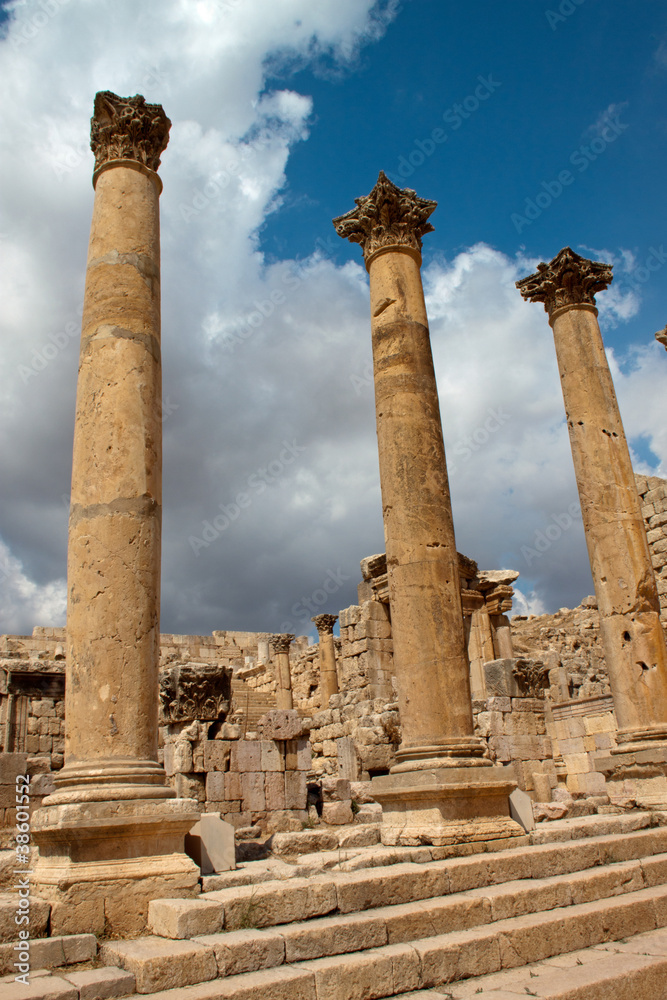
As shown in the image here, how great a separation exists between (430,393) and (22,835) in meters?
6.56

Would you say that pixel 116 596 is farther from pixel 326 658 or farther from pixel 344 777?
pixel 326 658

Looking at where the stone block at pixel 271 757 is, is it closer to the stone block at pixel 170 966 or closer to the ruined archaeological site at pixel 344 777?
the ruined archaeological site at pixel 344 777

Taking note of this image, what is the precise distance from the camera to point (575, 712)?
21641 millimetres

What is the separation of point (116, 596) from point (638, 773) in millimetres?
8285

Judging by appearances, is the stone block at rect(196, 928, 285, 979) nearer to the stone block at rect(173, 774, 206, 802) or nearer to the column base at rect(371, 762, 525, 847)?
the column base at rect(371, 762, 525, 847)

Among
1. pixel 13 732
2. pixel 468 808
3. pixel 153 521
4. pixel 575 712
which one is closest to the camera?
pixel 153 521

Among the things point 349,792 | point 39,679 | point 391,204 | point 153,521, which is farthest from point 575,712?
point 153,521

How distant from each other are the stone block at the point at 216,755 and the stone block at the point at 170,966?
8.74 m

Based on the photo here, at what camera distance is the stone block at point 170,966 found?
4.20 metres

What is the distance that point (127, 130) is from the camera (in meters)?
8.38

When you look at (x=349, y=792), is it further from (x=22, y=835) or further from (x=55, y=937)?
(x=55, y=937)

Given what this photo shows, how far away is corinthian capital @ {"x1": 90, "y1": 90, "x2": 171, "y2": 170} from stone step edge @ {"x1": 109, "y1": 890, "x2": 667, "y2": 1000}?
25.5ft

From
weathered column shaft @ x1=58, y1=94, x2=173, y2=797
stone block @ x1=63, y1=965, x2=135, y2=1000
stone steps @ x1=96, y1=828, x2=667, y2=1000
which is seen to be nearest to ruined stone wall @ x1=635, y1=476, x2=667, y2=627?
stone steps @ x1=96, y1=828, x2=667, y2=1000

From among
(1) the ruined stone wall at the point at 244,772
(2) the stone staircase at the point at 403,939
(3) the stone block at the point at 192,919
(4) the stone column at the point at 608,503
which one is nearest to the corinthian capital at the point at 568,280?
(4) the stone column at the point at 608,503
